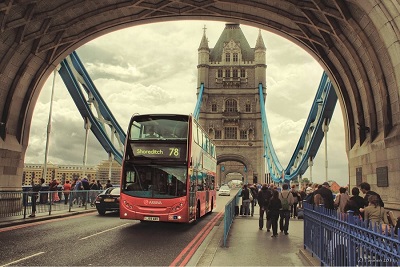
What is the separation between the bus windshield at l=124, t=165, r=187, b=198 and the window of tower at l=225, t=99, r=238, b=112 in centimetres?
6698

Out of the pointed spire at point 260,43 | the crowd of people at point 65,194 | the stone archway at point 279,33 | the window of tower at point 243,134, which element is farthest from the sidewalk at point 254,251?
the pointed spire at point 260,43

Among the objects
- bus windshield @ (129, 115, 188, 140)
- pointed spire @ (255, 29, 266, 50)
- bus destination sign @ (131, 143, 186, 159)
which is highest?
pointed spire @ (255, 29, 266, 50)

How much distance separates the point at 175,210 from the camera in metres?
12.4

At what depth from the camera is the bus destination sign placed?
1266 cm

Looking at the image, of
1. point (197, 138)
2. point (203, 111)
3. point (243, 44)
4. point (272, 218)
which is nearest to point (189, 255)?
point (272, 218)

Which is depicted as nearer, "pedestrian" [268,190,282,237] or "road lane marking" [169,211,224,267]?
"road lane marking" [169,211,224,267]

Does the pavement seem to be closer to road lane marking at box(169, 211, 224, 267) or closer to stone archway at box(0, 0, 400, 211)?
road lane marking at box(169, 211, 224, 267)

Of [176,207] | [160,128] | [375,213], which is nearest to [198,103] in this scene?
[160,128]

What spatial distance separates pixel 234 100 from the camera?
79.8 meters

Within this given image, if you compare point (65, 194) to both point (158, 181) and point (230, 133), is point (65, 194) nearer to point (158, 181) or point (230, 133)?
point (158, 181)

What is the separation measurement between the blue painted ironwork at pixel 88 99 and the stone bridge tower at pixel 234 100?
40224 mm

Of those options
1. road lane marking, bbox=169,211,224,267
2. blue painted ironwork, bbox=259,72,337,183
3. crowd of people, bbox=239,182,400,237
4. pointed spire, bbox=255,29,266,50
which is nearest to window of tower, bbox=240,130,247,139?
blue painted ironwork, bbox=259,72,337,183

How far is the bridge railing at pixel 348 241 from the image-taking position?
405 centimetres

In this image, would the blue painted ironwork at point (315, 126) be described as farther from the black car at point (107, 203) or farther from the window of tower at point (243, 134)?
the black car at point (107, 203)
